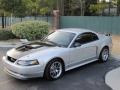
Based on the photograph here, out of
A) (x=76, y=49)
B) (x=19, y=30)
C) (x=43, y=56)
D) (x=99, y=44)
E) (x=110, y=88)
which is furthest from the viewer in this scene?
(x=19, y=30)

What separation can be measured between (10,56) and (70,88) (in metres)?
1.96

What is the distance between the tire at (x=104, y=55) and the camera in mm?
8859

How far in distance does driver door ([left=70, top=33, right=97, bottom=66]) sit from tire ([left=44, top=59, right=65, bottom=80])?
501mm

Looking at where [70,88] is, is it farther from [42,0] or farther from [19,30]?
[42,0]

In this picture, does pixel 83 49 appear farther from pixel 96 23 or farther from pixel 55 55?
pixel 96 23

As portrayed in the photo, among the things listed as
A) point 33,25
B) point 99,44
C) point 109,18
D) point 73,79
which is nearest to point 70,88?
A: point 73,79

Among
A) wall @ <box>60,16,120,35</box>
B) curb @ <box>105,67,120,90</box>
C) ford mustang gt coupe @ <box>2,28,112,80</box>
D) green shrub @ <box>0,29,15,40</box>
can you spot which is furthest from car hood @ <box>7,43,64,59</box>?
wall @ <box>60,16,120,35</box>

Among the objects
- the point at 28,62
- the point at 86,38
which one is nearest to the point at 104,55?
the point at 86,38

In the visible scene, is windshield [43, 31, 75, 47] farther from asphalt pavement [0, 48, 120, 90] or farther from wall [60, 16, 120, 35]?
wall [60, 16, 120, 35]

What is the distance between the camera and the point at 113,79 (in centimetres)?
683

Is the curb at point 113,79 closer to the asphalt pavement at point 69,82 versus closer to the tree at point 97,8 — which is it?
the asphalt pavement at point 69,82

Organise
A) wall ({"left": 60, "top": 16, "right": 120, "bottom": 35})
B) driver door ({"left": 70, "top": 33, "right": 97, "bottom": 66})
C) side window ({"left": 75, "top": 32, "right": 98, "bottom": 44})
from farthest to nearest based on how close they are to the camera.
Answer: wall ({"left": 60, "top": 16, "right": 120, "bottom": 35}), side window ({"left": 75, "top": 32, "right": 98, "bottom": 44}), driver door ({"left": 70, "top": 33, "right": 97, "bottom": 66})

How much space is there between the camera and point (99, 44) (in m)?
8.62

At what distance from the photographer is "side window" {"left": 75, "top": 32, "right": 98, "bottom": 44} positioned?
7.85 metres
